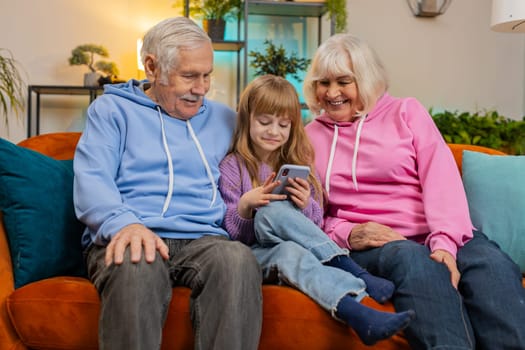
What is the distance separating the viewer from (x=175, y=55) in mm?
1858

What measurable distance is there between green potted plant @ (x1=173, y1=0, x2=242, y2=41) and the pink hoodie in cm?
202

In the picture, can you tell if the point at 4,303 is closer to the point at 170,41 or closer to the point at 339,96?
the point at 170,41

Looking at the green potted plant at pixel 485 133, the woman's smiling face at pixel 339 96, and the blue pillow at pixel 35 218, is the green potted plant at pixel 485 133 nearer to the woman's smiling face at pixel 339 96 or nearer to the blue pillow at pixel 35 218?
the woman's smiling face at pixel 339 96

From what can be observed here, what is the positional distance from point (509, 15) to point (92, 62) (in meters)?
2.42

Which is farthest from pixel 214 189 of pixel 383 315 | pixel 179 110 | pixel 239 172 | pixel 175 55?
pixel 383 315

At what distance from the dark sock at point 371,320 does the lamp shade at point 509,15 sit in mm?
1815

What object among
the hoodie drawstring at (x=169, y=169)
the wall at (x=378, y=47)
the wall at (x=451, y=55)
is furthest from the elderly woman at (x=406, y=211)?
the wall at (x=451, y=55)

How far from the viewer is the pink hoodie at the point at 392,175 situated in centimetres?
191

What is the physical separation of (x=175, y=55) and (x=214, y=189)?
0.42 m

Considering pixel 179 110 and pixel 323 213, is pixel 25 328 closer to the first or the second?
pixel 179 110

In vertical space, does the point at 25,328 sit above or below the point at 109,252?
below

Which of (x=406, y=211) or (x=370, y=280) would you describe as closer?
(x=370, y=280)

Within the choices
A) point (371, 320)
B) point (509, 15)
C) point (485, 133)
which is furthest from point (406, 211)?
point (485, 133)

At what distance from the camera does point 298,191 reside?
1805 mm
